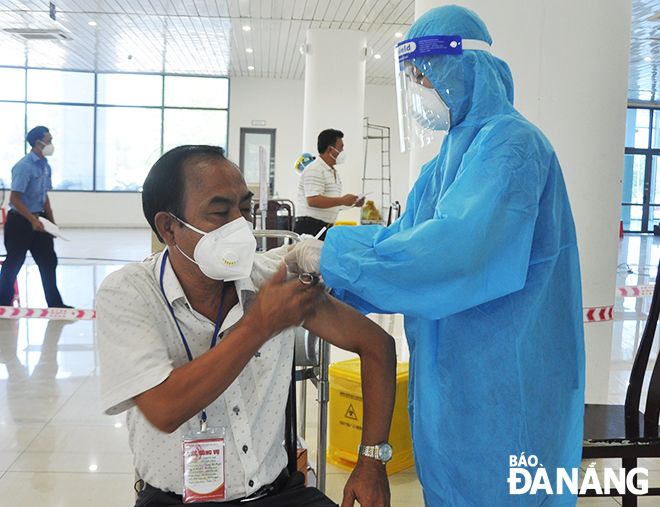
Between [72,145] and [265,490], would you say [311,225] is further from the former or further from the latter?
[72,145]

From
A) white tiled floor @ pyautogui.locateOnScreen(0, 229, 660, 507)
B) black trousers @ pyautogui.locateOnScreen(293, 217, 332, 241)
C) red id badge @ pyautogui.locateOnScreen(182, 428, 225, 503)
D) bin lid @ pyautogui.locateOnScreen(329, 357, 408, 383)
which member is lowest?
white tiled floor @ pyautogui.locateOnScreen(0, 229, 660, 507)

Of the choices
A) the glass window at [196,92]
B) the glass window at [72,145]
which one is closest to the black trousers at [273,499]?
the glass window at [196,92]

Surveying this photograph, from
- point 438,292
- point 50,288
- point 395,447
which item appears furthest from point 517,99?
point 50,288

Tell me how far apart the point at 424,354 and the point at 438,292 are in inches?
9.1

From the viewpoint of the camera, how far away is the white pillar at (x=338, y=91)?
9352 mm

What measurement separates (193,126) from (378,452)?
14.6 m

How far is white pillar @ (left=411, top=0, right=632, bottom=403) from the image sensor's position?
2434 millimetres

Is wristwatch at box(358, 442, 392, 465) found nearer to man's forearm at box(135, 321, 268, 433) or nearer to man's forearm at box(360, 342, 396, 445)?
man's forearm at box(360, 342, 396, 445)

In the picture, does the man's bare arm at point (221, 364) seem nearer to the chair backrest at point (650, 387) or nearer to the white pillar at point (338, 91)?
the chair backrest at point (650, 387)

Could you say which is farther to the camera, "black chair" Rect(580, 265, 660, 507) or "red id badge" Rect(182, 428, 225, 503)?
"black chair" Rect(580, 265, 660, 507)

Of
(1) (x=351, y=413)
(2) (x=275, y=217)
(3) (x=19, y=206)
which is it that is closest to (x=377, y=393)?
(1) (x=351, y=413)

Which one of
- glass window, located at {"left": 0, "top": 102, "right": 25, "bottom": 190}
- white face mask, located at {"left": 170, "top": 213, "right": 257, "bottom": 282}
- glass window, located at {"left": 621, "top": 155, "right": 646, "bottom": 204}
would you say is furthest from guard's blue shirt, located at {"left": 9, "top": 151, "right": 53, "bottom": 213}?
glass window, located at {"left": 621, "top": 155, "right": 646, "bottom": 204}

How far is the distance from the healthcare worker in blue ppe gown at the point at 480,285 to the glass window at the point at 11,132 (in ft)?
49.6

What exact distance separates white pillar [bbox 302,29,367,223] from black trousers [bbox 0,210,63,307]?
16.8 ft
